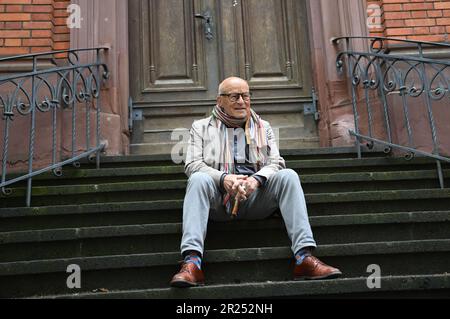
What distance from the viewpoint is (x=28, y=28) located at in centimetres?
525

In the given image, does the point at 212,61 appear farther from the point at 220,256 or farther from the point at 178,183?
the point at 220,256

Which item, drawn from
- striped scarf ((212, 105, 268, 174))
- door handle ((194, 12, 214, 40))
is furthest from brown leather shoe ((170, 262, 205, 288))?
door handle ((194, 12, 214, 40))

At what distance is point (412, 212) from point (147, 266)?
68.8 inches

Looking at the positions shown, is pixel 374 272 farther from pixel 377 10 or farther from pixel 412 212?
pixel 377 10

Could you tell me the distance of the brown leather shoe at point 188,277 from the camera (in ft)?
8.79

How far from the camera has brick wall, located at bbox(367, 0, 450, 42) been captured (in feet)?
17.5

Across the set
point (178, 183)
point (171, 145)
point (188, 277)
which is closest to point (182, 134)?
point (171, 145)

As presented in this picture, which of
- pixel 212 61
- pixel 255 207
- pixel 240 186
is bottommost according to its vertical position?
pixel 255 207

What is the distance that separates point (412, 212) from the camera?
11.5 ft

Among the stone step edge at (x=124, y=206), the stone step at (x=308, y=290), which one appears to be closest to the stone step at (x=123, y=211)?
the stone step edge at (x=124, y=206)

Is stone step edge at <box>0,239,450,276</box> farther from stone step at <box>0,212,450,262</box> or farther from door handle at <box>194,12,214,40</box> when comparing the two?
door handle at <box>194,12,214,40</box>

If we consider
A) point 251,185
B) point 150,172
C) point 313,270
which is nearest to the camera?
point 313,270

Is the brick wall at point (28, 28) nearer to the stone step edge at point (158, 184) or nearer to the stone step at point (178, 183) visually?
the stone step at point (178, 183)

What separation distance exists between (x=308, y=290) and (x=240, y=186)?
2.46ft
